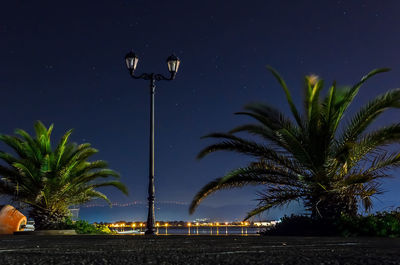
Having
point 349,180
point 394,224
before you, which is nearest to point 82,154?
point 349,180

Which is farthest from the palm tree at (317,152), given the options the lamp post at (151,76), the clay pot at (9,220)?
the clay pot at (9,220)

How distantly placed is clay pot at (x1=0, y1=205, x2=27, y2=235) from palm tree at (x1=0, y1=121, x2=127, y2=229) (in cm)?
92

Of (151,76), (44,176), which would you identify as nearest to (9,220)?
(44,176)

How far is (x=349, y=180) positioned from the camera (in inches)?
539

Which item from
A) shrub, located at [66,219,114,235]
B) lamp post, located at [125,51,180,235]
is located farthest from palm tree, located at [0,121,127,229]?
lamp post, located at [125,51,180,235]

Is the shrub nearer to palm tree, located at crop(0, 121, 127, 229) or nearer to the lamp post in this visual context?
palm tree, located at crop(0, 121, 127, 229)

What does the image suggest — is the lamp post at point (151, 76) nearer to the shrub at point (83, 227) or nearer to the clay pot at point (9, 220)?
the shrub at point (83, 227)

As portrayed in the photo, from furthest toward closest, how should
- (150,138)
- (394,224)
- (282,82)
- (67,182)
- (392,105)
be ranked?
(67,182) → (150,138) → (282,82) → (392,105) → (394,224)

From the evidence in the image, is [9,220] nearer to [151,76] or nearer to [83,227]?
[83,227]

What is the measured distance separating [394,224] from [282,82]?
513 cm

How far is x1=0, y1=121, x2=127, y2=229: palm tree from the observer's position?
1842 centimetres

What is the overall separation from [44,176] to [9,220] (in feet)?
8.60

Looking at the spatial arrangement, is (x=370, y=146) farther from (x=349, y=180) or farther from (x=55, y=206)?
(x=55, y=206)

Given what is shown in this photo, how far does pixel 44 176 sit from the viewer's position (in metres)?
18.4
